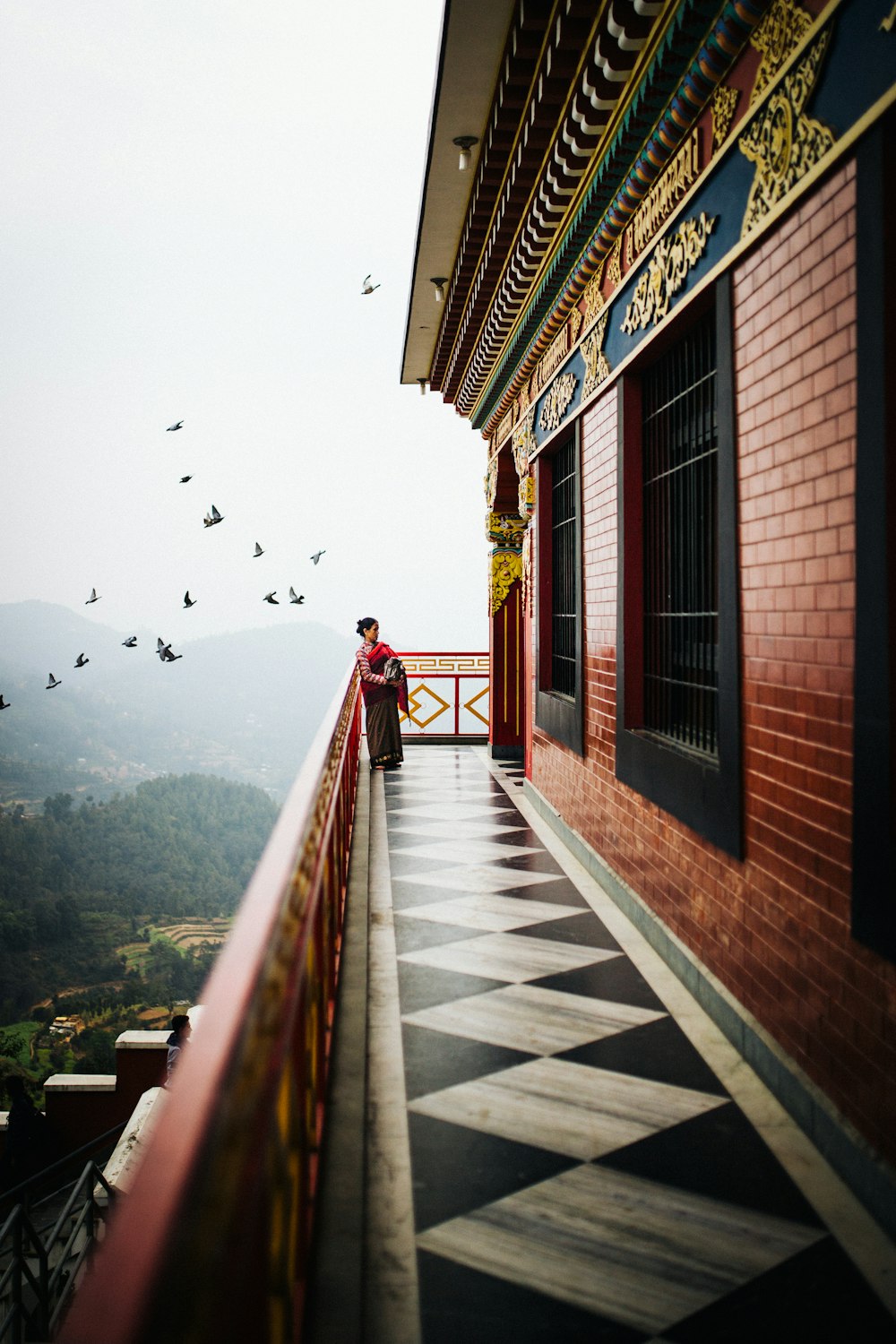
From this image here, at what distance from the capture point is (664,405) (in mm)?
4430

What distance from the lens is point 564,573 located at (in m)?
7.29

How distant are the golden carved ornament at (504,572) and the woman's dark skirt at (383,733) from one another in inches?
80.6

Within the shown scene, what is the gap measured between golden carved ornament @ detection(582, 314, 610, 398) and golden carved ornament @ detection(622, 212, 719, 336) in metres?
0.51

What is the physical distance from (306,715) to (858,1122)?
11312 cm

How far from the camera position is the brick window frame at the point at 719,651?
3.26 m

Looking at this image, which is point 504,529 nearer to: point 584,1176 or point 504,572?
point 504,572

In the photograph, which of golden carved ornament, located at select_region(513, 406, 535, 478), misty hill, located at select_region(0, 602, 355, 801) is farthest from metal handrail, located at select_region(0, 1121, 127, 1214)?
misty hill, located at select_region(0, 602, 355, 801)

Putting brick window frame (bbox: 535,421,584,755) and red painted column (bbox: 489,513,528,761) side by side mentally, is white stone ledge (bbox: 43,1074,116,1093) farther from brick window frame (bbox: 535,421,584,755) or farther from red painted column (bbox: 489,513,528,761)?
brick window frame (bbox: 535,421,584,755)

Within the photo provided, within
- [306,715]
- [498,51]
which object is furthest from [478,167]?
[306,715]

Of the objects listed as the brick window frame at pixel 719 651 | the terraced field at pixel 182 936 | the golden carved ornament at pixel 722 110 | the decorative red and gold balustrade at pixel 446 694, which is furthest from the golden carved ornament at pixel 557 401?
the terraced field at pixel 182 936

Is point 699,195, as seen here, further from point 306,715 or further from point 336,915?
point 306,715

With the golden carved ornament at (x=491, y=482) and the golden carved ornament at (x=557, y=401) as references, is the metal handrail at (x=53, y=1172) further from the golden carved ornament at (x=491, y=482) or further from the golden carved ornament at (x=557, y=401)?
the golden carved ornament at (x=557, y=401)

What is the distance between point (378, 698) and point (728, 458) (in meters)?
6.21

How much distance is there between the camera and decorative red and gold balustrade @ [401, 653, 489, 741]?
12.5 metres
